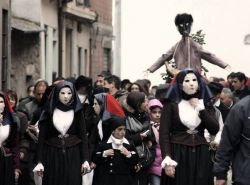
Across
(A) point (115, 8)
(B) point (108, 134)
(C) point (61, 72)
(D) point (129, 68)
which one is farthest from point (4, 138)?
(A) point (115, 8)

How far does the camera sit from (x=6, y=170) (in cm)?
1478

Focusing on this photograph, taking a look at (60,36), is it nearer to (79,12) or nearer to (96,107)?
(79,12)

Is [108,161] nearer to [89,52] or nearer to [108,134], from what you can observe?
[108,134]

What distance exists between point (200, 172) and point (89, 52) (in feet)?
89.0

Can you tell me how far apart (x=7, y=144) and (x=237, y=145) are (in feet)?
15.6

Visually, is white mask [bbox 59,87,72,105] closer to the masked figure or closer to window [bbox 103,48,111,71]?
the masked figure

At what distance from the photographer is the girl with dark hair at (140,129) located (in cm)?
1513

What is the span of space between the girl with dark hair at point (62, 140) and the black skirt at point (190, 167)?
1645 mm

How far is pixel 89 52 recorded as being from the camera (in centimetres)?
4044

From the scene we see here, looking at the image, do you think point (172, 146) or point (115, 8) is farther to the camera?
point (115, 8)

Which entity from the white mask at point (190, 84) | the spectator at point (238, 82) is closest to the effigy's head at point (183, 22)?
the spectator at point (238, 82)

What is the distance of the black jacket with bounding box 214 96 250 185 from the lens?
10.6m

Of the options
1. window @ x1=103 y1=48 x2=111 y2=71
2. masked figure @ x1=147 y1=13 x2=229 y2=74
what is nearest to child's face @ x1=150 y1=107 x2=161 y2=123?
masked figure @ x1=147 y1=13 x2=229 y2=74

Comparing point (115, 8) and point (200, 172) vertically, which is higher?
point (115, 8)
